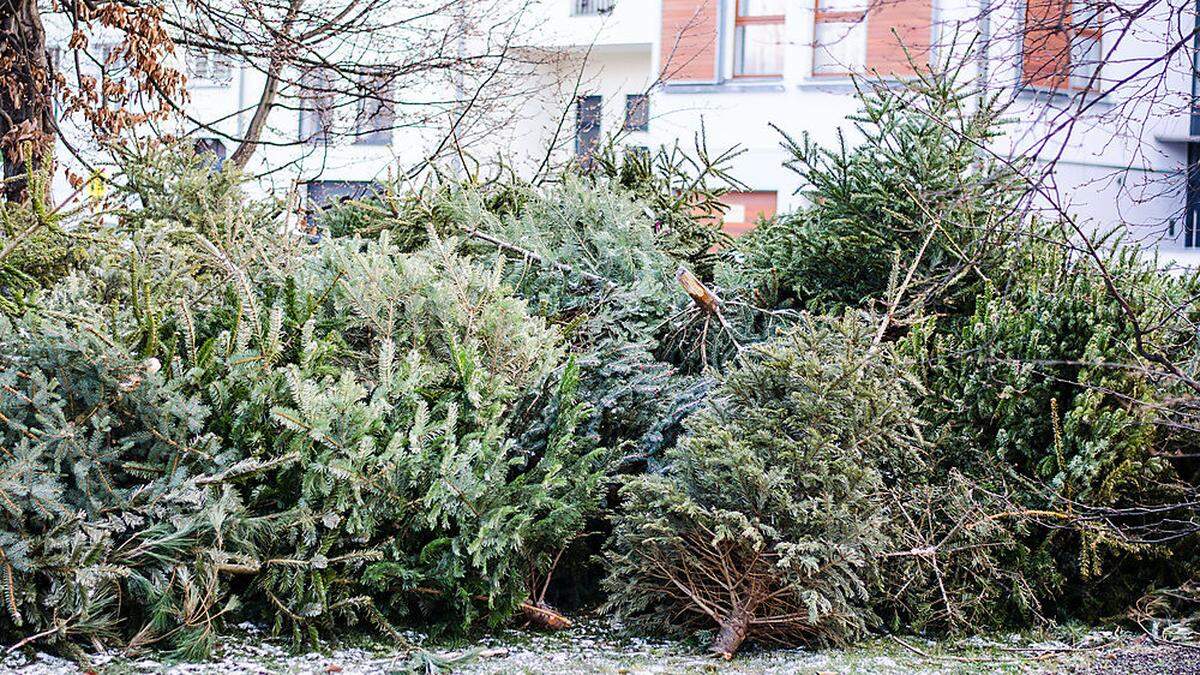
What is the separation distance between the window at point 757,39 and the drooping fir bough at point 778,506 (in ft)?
55.4

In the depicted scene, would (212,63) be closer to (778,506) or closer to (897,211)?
(897,211)

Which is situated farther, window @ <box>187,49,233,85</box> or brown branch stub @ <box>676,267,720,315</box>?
window @ <box>187,49,233,85</box>

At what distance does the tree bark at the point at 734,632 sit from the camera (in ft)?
11.9

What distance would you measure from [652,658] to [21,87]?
565cm

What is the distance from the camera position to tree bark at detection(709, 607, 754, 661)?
3.63 metres

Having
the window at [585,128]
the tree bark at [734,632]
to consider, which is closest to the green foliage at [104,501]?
the tree bark at [734,632]

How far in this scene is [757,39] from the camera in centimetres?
1977

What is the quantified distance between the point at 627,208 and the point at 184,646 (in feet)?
10.8

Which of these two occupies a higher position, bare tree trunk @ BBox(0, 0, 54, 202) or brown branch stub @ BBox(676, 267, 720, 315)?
bare tree trunk @ BBox(0, 0, 54, 202)

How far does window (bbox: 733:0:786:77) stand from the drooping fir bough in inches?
664

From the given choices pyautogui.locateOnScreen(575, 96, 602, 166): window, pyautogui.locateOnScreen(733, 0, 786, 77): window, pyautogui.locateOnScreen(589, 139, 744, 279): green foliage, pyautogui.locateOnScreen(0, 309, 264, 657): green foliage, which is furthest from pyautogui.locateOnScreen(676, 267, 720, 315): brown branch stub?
pyautogui.locateOnScreen(733, 0, 786, 77): window

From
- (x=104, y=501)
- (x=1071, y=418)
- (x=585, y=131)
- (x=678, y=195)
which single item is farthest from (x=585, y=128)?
(x=104, y=501)

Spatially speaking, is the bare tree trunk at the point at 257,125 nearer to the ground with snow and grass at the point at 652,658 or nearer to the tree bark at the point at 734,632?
the ground with snow and grass at the point at 652,658

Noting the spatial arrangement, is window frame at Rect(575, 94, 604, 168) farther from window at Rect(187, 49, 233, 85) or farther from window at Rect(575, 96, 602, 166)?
window at Rect(187, 49, 233, 85)
